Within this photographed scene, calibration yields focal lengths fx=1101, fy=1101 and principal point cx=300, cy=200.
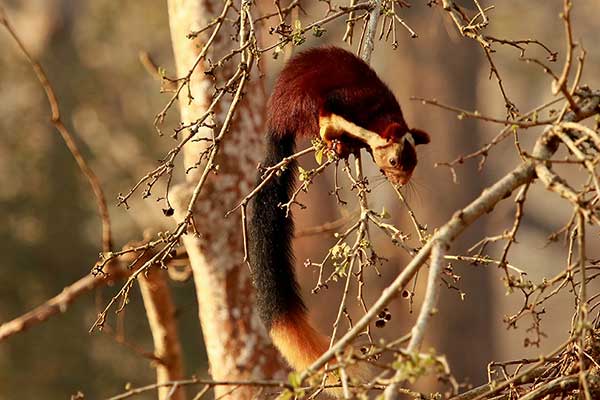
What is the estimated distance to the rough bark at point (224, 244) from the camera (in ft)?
11.4

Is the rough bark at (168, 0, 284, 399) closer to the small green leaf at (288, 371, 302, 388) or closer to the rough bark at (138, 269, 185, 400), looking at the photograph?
the rough bark at (138, 269, 185, 400)

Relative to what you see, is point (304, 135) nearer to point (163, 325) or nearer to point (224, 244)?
point (224, 244)

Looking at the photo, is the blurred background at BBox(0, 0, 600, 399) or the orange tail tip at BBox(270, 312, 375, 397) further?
the blurred background at BBox(0, 0, 600, 399)

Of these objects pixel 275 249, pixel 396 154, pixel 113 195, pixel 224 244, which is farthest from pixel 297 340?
pixel 113 195

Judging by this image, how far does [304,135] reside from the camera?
278 centimetres

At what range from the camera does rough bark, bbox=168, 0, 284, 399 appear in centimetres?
348

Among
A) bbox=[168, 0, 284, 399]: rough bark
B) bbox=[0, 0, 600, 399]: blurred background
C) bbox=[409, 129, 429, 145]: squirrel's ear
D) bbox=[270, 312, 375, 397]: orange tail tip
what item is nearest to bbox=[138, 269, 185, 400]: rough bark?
bbox=[168, 0, 284, 399]: rough bark

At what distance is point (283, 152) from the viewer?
2846 mm

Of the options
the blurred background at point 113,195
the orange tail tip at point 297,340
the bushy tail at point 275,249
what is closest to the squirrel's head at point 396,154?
the bushy tail at point 275,249

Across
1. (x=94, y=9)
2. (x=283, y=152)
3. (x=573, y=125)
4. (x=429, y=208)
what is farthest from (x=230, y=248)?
(x=94, y=9)

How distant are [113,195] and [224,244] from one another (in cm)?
536

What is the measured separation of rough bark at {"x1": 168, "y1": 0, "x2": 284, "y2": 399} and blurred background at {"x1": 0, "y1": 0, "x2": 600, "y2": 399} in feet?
11.5

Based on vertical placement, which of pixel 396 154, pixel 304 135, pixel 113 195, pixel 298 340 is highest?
pixel 113 195

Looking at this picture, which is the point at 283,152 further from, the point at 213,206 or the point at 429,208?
the point at 429,208
